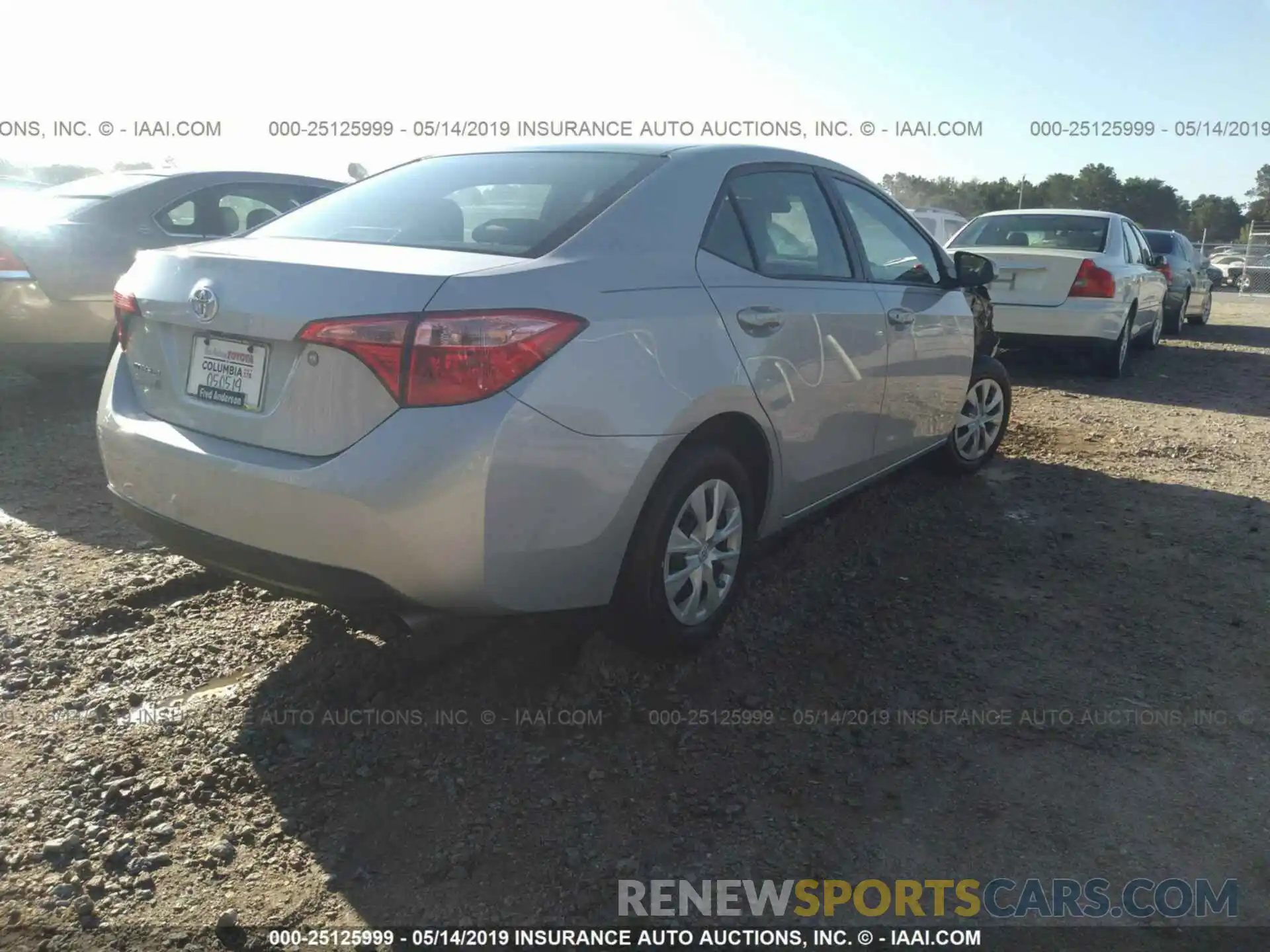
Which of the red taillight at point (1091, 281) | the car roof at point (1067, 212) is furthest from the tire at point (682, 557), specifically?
the car roof at point (1067, 212)

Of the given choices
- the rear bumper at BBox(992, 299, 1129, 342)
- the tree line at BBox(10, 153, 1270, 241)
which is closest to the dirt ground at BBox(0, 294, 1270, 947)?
the rear bumper at BBox(992, 299, 1129, 342)

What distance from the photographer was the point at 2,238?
5691mm

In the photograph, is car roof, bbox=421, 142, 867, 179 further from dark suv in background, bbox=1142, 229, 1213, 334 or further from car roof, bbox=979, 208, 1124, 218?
dark suv in background, bbox=1142, 229, 1213, 334

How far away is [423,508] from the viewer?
2.37 metres

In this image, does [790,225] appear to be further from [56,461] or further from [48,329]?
[48,329]

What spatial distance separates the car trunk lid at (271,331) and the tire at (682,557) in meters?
0.83

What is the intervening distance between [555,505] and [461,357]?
0.45 meters

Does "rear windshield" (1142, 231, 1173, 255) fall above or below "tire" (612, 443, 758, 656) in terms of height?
above

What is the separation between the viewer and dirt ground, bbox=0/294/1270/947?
2326 mm

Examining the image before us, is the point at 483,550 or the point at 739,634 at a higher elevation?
the point at 483,550

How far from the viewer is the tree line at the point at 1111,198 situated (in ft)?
183

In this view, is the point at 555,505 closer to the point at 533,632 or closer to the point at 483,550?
the point at 483,550

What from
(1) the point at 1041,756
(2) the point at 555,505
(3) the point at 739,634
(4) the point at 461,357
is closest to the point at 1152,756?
(1) the point at 1041,756

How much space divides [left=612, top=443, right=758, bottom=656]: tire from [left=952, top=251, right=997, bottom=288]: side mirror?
6.98ft
